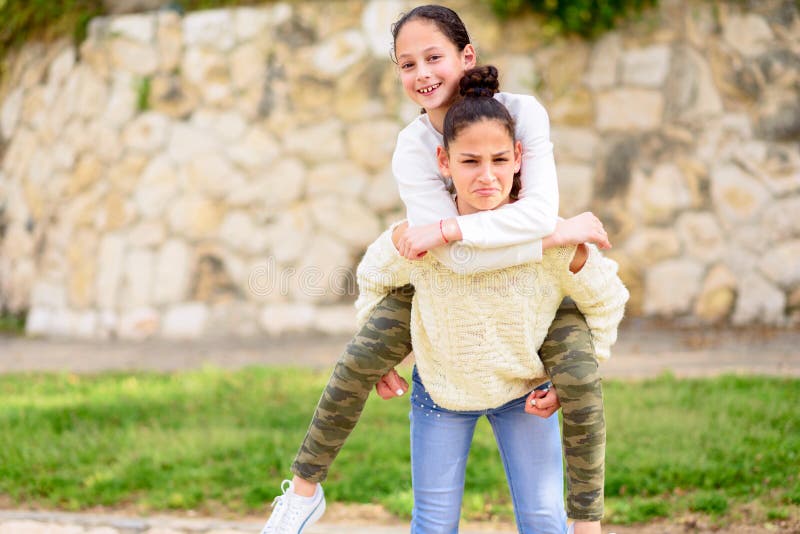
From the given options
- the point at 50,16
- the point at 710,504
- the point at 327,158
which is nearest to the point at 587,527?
the point at 710,504

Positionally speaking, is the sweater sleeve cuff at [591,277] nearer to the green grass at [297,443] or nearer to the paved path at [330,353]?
the green grass at [297,443]

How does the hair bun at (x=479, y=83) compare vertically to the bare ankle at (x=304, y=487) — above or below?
above

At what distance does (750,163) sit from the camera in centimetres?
666

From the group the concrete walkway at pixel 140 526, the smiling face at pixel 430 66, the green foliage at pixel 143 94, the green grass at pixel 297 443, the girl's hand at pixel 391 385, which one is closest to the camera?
the smiling face at pixel 430 66

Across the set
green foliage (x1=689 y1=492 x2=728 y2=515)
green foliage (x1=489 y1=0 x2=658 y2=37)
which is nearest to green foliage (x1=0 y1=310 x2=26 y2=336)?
green foliage (x1=489 y1=0 x2=658 y2=37)

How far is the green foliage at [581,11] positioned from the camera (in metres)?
6.63

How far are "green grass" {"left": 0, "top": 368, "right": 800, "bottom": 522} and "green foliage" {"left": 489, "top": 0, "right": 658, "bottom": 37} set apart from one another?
111 inches

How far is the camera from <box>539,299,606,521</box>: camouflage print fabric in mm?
2463

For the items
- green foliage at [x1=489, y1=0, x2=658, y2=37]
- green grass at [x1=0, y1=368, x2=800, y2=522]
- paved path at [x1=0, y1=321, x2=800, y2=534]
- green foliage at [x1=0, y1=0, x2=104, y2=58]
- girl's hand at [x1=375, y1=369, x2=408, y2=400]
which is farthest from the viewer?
green foliage at [x1=0, y1=0, x2=104, y2=58]

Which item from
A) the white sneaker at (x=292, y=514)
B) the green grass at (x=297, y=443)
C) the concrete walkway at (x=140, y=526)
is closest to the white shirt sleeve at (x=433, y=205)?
the white sneaker at (x=292, y=514)

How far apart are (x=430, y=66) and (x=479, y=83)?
0.19 meters

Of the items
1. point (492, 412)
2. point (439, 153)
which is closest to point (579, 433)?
point (492, 412)

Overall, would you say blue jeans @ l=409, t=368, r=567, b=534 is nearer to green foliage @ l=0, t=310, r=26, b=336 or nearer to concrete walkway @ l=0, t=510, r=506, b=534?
concrete walkway @ l=0, t=510, r=506, b=534

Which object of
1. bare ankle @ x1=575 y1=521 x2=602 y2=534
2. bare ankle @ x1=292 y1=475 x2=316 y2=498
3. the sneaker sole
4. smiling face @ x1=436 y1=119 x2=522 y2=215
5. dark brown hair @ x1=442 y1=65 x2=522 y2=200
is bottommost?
the sneaker sole
